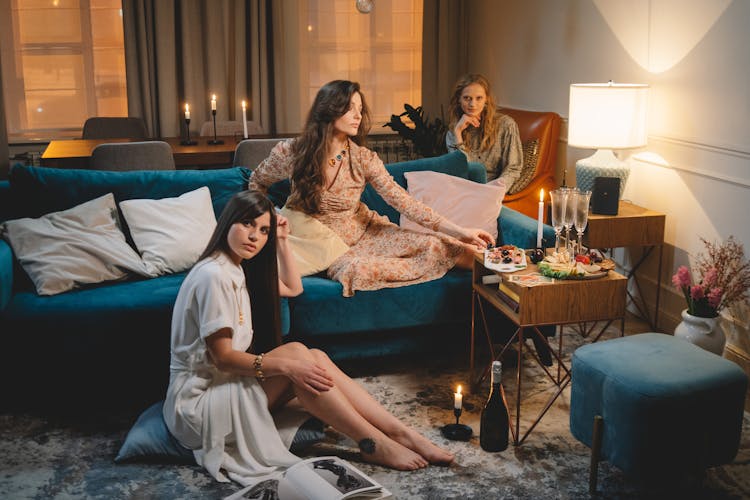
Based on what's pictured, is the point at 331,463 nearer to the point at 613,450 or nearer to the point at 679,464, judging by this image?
the point at 613,450

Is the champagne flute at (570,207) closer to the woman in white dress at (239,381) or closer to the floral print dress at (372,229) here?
the floral print dress at (372,229)

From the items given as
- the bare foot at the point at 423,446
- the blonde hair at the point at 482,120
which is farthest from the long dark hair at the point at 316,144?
the blonde hair at the point at 482,120

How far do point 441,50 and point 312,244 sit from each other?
355 centimetres

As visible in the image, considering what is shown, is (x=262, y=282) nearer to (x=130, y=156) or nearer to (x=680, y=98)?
(x=130, y=156)

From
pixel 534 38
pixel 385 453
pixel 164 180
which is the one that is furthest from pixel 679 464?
pixel 534 38

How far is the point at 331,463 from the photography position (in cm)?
243

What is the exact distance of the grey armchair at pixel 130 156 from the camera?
4.24 m

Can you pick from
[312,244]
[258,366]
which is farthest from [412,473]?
[312,244]

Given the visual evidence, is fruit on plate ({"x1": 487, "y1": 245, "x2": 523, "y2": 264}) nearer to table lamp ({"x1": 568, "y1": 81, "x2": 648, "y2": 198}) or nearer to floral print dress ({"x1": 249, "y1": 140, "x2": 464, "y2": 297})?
floral print dress ({"x1": 249, "y1": 140, "x2": 464, "y2": 297})

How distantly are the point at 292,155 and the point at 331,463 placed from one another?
4.83 ft

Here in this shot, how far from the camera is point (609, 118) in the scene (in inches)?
146

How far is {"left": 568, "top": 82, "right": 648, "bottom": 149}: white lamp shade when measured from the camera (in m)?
3.68

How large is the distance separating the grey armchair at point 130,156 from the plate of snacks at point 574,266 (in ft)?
7.53

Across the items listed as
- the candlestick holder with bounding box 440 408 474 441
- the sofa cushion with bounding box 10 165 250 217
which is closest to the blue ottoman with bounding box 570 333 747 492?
the candlestick holder with bounding box 440 408 474 441
